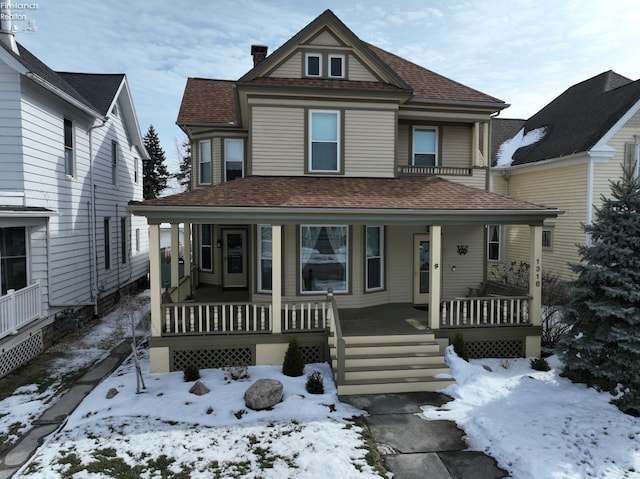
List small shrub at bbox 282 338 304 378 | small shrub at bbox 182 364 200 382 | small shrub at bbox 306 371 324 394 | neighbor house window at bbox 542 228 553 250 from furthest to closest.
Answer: neighbor house window at bbox 542 228 553 250 → small shrub at bbox 282 338 304 378 → small shrub at bbox 182 364 200 382 → small shrub at bbox 306 371 324 394

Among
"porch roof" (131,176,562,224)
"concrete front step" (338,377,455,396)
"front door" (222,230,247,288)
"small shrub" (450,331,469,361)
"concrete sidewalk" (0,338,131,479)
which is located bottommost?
"concrete sidewalk" (0,338,131,479)

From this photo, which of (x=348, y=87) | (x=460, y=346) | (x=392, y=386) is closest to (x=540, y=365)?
(x=460, y=346)

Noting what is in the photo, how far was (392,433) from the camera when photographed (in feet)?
21.8

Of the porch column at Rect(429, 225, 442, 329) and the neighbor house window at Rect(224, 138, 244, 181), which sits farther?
the neighbor house window at Rect(224, 138, 244, 181)

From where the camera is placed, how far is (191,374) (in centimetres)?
852

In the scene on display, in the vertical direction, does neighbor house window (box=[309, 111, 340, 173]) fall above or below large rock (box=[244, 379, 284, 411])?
above

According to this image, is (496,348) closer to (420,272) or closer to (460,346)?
(460,346)

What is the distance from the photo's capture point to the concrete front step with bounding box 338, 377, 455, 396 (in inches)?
318

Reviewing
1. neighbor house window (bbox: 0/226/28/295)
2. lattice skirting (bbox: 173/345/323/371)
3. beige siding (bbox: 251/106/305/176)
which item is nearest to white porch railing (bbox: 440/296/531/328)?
lattice skirting (bbox: 173/345/323/371)

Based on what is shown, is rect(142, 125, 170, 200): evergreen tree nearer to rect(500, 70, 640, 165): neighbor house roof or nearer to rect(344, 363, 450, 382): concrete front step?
rect(500, 70, 640, 165): neighbor house roof

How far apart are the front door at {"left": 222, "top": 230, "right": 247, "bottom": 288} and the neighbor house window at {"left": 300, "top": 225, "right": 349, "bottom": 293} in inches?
197

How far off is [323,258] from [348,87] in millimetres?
5024

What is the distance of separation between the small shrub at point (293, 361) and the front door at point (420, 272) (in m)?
4.89

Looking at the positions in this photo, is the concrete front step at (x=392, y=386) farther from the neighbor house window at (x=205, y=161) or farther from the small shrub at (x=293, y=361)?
the neighbor house window at (x=205, y=161)
